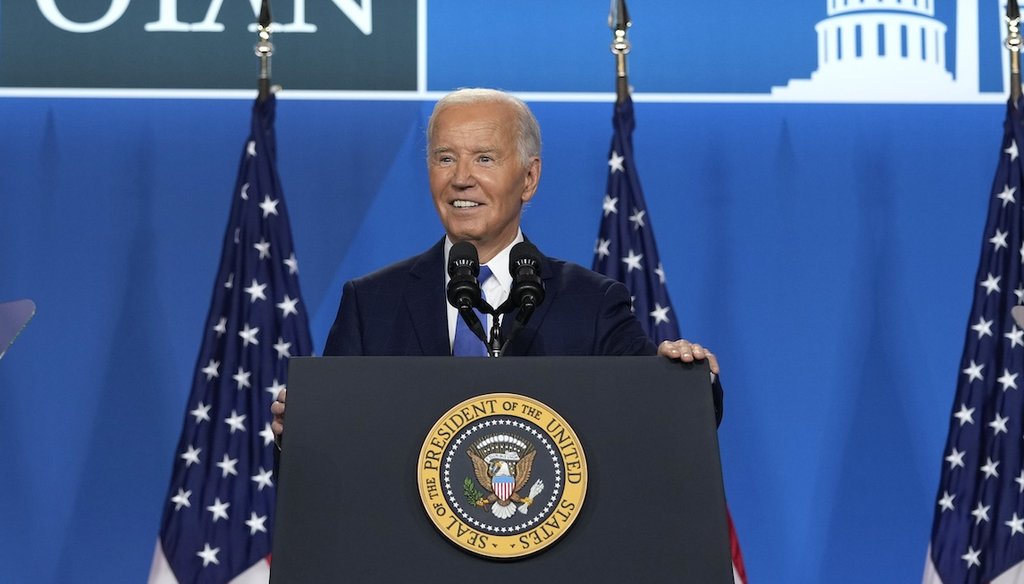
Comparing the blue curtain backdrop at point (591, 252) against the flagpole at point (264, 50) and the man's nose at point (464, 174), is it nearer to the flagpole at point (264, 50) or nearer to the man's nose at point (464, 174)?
the flagpole at point (264, 50)

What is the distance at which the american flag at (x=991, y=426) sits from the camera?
414cm

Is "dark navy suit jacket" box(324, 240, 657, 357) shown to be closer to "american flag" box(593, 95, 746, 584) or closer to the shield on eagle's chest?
the shield on eagle's chest

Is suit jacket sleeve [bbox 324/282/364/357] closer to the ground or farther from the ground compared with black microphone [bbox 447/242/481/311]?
closer to the ground

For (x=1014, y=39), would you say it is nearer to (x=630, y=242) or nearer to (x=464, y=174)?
(x=630, y=242)

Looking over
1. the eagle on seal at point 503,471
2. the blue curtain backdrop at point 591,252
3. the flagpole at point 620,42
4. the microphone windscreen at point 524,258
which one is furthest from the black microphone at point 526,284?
the blue curtain backdrop at point 591,252

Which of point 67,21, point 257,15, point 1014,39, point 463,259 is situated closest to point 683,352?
point 463,259

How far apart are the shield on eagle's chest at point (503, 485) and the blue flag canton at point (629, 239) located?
2674 millimetres

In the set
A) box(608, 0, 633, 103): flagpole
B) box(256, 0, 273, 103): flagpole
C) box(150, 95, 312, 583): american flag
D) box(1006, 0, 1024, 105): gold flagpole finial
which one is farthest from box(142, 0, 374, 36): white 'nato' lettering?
box(1006, 0, 1024, 105): gold flagpole finial

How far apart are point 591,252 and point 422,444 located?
3119 mm

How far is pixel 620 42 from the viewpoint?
14.1ft

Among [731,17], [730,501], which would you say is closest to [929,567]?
[730,501]

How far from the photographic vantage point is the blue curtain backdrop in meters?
4.52

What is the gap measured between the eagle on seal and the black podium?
68 millimetres

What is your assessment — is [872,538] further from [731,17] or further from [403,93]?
[403,93]
